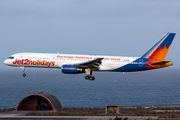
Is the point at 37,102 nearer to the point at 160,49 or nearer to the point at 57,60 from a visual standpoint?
the point at 57,60

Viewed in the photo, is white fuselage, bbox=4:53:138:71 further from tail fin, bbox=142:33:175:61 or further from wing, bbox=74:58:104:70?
tail fin, bbox=142:33:175:61

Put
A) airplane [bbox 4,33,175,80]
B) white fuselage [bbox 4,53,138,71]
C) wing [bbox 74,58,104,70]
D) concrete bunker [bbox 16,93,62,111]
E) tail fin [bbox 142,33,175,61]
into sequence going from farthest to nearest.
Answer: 1. concrete bunker [bbox 16,93,62,111]
2. tail fin [bbox 142,33,175,61]
3. white fuselage [bbox 4,53,138,71]
4. airplane [bbox 4,33,175,80]
5. wing [bbox 74,58,104,70]

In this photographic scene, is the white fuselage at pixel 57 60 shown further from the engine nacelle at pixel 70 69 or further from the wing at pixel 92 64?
the wing at pixel 92 64

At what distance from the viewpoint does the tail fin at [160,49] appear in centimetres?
6506

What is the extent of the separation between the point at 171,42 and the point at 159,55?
16.9ft

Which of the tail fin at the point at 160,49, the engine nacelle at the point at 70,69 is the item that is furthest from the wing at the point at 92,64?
the tail fin at the point at 160,49

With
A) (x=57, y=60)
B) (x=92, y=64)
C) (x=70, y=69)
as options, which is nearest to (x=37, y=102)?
(x=57, y=60)

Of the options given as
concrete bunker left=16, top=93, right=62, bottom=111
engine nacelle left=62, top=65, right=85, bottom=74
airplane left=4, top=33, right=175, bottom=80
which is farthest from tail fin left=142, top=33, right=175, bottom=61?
concrete bunker left=16, top=93, right=62, bottom=111

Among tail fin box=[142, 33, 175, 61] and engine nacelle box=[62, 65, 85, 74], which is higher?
tail fin box=[142, 33, 175, 61]

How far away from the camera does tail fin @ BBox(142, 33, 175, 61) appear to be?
213 feet

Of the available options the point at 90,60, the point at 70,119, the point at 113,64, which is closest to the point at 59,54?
the point at 90,60

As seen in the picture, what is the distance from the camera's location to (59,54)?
61.8 m

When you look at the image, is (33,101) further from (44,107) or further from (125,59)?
(125,59)

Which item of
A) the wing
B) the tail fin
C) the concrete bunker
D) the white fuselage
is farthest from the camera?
the concrete bunker
